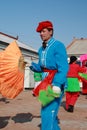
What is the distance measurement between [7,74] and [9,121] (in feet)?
8.27

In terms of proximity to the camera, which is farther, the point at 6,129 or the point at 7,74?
the point at 6,129

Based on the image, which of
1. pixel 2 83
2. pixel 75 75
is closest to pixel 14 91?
pixel 2 83

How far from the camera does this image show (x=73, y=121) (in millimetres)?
8875

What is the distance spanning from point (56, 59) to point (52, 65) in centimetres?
16

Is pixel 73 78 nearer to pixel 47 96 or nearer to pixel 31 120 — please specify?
pixel 31 120

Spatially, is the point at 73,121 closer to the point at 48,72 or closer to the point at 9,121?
the point at 9,121

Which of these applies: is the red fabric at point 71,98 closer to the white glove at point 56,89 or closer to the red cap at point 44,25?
the red cap at point 44,25

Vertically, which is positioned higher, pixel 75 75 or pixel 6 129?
pixel 75 75

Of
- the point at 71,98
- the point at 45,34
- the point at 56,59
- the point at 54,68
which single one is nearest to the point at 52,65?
the point at 54,68

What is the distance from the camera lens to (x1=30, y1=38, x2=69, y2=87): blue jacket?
5293mm

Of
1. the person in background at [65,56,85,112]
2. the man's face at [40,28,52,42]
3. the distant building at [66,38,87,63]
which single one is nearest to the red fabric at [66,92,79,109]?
the person in background at [65,56,85,112]

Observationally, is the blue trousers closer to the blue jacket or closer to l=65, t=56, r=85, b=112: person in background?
the blue jacket

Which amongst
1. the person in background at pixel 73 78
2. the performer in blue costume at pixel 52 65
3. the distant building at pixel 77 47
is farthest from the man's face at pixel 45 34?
the distant building at pixel 77 47

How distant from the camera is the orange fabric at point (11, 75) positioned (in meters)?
6.38
